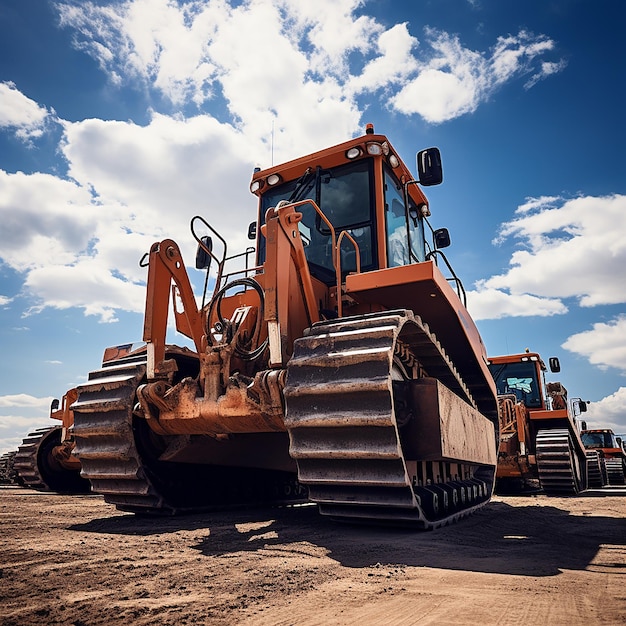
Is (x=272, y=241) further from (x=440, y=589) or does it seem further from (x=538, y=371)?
(x=538, y=371)

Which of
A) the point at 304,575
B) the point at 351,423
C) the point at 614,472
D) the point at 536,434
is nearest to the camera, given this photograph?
the point at 304,575

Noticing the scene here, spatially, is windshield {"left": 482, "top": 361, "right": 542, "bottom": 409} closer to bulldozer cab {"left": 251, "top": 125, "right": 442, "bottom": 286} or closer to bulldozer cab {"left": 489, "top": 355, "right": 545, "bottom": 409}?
bulldozer cab {"left": 489, "top": 355, "right": 545, "bottom": 409}

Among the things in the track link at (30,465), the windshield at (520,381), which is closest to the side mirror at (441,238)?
the windshield at (520,381)

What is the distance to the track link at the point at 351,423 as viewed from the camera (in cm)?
327

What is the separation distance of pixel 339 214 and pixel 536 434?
26.4 feet

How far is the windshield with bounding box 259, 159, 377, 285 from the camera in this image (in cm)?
541

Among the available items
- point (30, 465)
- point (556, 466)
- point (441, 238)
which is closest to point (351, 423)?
point (441, 238)

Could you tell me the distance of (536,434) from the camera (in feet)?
37.8

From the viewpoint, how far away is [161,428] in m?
4.61

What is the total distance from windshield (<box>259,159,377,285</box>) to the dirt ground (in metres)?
2.41

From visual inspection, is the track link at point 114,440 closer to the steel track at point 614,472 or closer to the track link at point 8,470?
the track link at point 8,470

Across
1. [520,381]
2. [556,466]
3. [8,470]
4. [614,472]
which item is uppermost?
[520,381]

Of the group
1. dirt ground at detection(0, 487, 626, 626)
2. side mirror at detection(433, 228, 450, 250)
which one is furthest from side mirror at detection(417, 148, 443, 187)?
dirt ground at detection(0, 487, 626, 626)

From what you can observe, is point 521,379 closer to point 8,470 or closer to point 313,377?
point 313,377
